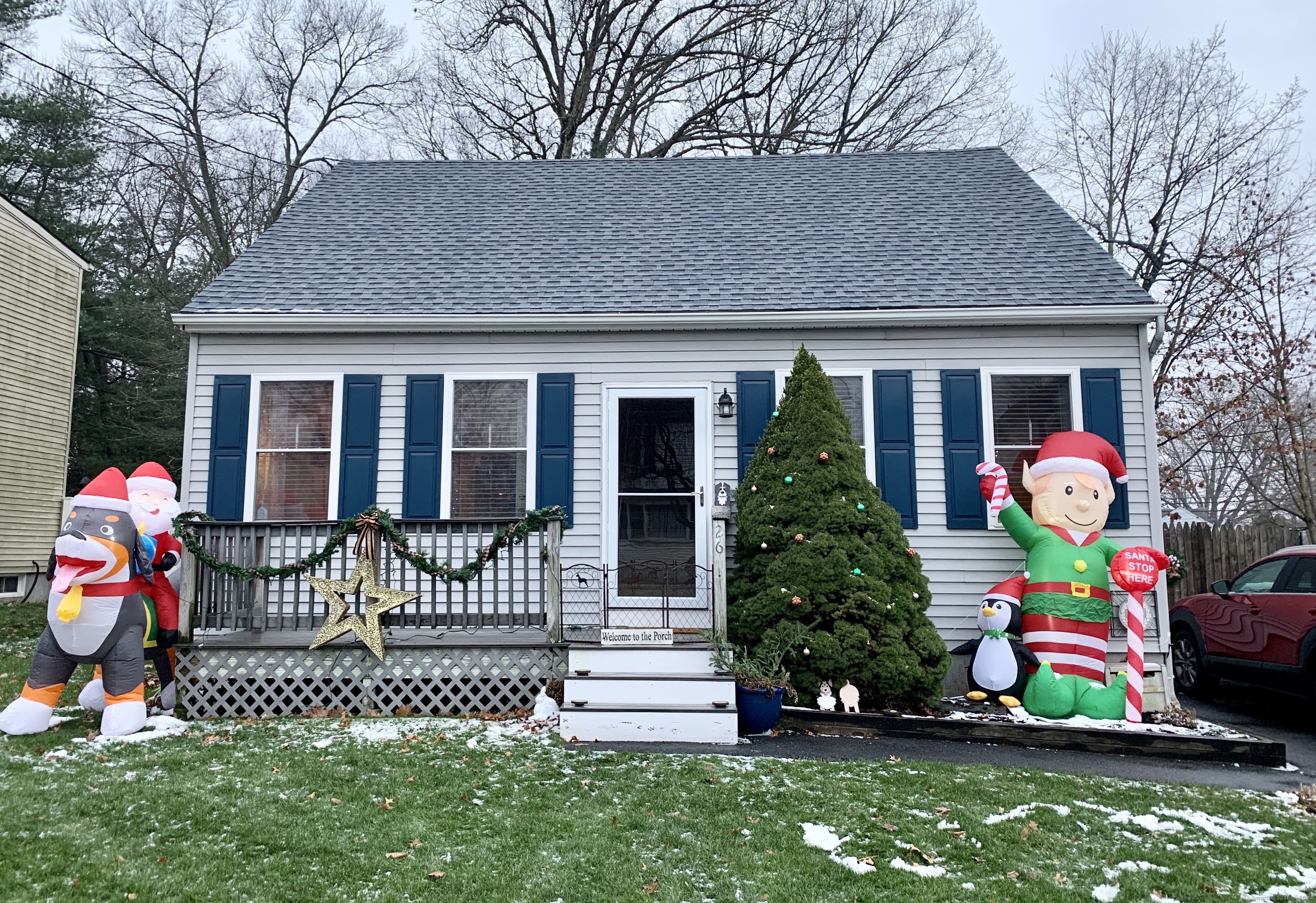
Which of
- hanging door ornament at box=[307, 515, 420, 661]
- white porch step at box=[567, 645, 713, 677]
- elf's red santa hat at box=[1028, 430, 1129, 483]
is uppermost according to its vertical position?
elf's red santa hat at box=[1028, 430, 1129, 483]

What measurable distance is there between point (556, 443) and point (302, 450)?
2.43 metres

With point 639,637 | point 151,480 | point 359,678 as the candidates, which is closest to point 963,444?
point 639,637

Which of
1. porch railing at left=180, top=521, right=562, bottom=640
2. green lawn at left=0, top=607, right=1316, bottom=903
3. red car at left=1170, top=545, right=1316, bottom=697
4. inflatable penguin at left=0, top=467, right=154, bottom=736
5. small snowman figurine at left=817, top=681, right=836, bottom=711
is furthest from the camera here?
red car at left=1170, top=545, right=1316, bottom=697

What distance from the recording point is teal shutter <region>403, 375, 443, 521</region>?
7.97 meters

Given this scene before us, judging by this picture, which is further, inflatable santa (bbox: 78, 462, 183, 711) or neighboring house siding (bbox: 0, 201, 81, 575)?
neighboring house siding (bbox: 0, 201, 81, 575)

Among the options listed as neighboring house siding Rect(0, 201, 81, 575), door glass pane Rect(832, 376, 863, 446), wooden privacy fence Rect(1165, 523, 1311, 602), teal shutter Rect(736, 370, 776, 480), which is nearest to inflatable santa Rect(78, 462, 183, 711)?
teal shutter Rect(736, 370, 776, 480)

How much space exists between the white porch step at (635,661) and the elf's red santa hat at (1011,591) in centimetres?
266

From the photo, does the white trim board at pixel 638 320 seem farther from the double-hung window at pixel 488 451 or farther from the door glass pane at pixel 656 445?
the door glass pane at pixel 656 445

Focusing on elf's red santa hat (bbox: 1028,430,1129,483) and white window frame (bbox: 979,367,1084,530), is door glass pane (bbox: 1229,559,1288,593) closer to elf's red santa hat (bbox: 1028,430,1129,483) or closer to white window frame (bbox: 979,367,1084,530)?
elf's red santa hat (bbox: 1028,430,1129,483)

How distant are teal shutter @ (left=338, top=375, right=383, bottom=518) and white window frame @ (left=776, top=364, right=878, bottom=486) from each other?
3820 millimetres

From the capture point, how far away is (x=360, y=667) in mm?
6590

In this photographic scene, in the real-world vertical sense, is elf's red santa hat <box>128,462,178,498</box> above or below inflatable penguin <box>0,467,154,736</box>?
above

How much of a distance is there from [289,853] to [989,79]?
2165 centimetres

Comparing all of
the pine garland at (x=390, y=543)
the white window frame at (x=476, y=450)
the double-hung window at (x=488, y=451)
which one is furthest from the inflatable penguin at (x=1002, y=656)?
the double-hung window at (x=488, y=451)
